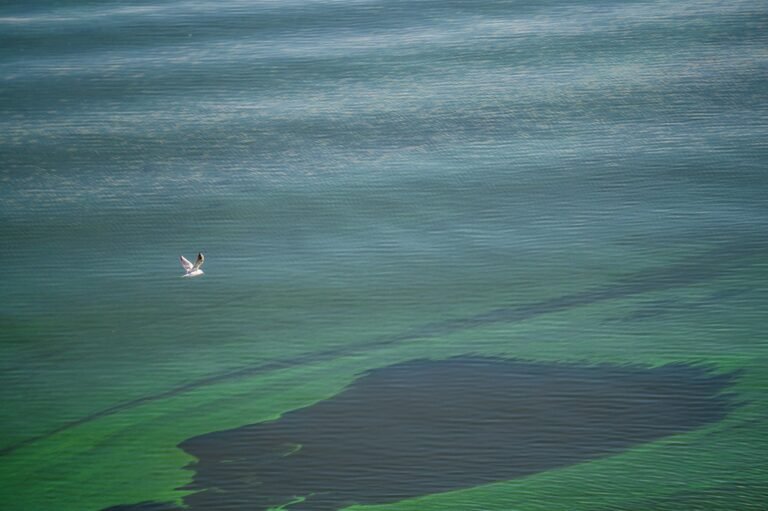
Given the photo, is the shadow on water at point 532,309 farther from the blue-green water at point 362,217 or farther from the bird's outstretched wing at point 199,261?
the bird's outstretched wing at point 199,261

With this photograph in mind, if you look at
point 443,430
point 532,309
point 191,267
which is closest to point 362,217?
point 191,267

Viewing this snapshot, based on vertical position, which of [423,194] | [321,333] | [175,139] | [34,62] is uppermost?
[34,62]

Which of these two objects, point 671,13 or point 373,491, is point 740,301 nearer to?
point 373,491

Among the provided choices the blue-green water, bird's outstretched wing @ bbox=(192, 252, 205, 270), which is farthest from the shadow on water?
bird's outstretched wing @ bbox=(192, 252, 205, 270)

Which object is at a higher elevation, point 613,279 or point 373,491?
point 613,279

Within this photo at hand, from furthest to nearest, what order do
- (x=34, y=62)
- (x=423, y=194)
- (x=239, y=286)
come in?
1. (x=34, y=62)
2. (x=423, y=194)
3. (x=239, y=286)

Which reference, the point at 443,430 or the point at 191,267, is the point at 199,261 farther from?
the point at 443,430

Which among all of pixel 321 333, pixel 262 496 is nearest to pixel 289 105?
pixel 321 333
